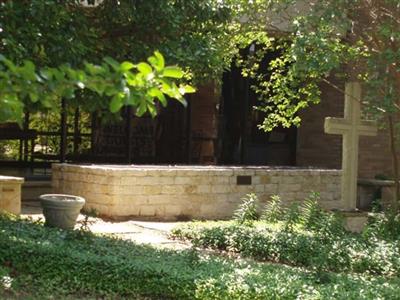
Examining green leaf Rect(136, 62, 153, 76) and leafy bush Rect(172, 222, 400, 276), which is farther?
leafy bush Rect(172, 222, 400, 276)

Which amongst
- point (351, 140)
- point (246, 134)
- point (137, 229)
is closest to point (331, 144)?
point (246, 134)

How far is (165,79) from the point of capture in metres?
2.84

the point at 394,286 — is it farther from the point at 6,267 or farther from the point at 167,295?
the point at 6,267

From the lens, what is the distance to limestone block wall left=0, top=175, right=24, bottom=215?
10477 mm

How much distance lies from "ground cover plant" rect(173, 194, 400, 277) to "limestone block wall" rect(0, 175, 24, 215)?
8.01ft

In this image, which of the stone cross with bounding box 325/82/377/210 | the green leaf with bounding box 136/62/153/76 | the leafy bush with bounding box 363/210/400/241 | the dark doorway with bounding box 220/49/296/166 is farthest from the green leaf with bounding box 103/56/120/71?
the dark doorway with bounding box 220/49/296/166

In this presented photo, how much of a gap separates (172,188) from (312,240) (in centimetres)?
381

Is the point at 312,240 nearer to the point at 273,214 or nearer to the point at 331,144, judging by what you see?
the point at 273,214

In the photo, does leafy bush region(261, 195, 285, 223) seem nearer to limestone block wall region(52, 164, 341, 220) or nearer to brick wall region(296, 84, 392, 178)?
limestone block wall region(52, 164, 341, 220)

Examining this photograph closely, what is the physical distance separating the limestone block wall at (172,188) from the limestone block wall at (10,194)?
5.26ft

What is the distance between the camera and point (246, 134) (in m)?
18.2

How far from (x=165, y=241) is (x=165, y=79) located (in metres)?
7.32

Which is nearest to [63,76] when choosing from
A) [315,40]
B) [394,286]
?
[394,286]

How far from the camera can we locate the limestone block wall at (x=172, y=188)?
11.8 metres
